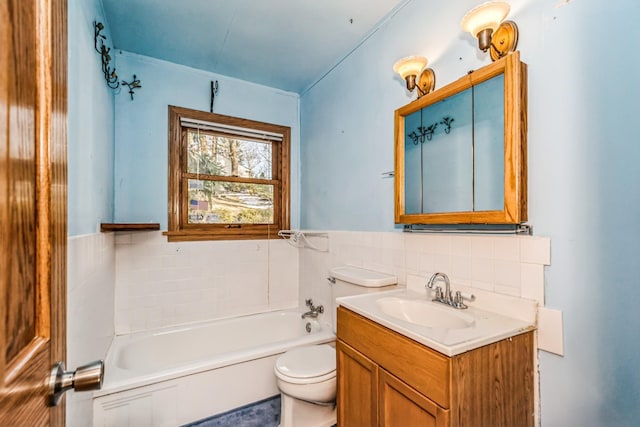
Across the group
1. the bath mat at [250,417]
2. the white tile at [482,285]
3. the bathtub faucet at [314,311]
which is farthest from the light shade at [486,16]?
the bath mat at [250,417]

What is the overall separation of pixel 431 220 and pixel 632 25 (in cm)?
96

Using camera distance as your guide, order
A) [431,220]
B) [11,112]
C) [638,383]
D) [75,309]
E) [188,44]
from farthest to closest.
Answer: [188,44] < [431,220] < [75,309] < [638,383] < [11,112]

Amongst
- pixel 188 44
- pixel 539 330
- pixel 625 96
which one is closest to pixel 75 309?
pixel 539 330

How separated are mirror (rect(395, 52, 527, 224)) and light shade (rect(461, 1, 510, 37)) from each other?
0.17 metres

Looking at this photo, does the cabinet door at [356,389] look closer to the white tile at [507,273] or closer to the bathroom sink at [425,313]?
the bathroom sink at [425,313]

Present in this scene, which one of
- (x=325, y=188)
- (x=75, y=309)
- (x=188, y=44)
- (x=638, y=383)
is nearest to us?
(x=638, y=383)

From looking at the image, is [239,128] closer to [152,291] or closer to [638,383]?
[152,291]

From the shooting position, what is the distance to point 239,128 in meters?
2.73

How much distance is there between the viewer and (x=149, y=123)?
2.38 m

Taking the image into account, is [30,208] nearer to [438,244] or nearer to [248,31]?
[438,244]

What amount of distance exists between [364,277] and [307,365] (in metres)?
0.59

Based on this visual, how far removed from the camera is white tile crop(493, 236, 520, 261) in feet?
4.09

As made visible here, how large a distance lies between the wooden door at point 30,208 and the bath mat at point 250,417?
1.54 metres

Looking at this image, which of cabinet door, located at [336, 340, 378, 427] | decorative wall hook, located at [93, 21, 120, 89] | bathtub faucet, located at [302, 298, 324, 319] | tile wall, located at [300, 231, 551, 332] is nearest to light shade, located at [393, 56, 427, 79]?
tile wall, located at [300, 231, 551, 332]
